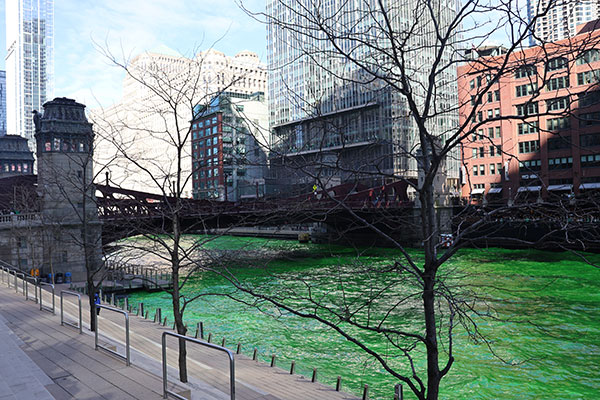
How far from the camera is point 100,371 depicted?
926cm

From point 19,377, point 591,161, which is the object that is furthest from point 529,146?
point 19,377

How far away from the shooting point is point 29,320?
14.7m

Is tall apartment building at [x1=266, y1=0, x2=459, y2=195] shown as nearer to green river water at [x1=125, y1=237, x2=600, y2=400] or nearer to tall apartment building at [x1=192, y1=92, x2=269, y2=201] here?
tall apartment building at [x1=192, y1=92, x2=269, y2=201]

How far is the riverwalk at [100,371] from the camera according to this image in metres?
8.30

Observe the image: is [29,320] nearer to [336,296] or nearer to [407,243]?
[336,296]

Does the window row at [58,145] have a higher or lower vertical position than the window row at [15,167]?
lower

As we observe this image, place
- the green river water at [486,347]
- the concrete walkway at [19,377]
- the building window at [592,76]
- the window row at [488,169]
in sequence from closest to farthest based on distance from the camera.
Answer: the building window at [592,76]
the concrete walkway at [19,377]
the green river water at [486,347]
the window row at [488,169]

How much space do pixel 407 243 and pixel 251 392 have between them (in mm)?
47858

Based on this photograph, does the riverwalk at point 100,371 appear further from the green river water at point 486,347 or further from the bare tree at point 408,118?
the bare tree at point 408,118

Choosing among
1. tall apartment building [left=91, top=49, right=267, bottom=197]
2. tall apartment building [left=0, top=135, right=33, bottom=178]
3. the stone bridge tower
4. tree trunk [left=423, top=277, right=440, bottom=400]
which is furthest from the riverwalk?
tall apartment building [left=0, top=135, right=33, bottom=178]

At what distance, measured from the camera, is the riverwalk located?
8.30m

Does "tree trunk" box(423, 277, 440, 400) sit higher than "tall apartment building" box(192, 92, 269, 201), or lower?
lower

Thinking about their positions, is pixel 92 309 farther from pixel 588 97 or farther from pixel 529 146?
pixel 529 146

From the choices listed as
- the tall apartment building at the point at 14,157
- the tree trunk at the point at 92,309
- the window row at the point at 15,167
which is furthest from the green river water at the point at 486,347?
the tall apartment building at the point at 14,157
